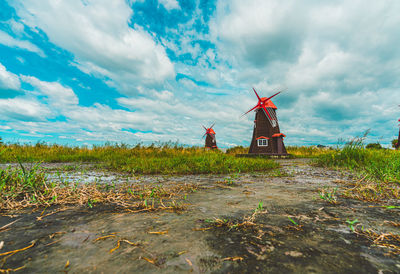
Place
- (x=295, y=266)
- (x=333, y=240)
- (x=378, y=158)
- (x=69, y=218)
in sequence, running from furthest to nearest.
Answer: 1. (x=378, y=158)
2. (x=69, y=218)
3. (x=333, y=240)
4. (x=295, y=266)

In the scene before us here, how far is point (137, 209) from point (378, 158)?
25.4 feet

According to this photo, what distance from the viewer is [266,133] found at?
14875mm

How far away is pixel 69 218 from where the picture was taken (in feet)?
6.23

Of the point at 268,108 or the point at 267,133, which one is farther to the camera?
the point at 268,108

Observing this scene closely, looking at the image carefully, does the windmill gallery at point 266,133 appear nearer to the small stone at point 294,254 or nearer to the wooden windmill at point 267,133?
the wooden windmill at point 267,133

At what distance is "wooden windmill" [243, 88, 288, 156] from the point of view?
1472 centimetres

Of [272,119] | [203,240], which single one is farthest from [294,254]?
[272,119]

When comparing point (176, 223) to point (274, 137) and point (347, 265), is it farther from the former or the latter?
point (274, 137)

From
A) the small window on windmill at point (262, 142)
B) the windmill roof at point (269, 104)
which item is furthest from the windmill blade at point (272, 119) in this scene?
the small window on windmill at point (262, 142)

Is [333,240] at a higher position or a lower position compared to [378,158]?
lower

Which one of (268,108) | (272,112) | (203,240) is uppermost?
(268,108)

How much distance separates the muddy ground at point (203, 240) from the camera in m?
1.10

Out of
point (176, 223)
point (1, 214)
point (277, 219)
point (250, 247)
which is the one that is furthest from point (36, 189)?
point (277, 219)

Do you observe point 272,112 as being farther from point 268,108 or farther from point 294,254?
point 294,254
